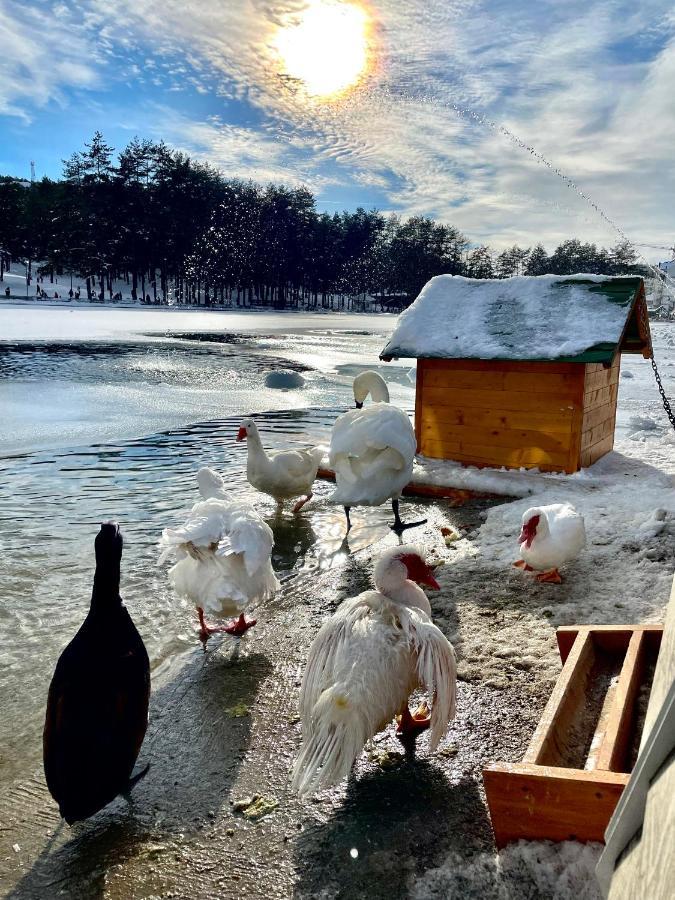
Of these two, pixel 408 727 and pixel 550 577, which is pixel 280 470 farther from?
pixel 408 727

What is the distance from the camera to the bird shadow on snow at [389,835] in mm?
2078

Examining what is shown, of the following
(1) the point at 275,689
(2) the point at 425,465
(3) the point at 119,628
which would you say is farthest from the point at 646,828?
(2) the point at 425,465

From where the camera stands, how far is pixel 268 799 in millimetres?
2502

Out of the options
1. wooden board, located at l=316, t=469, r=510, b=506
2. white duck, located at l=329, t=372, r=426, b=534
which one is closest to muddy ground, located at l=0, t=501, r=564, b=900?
white duck, located at l=329, t=372, r=426, b=534

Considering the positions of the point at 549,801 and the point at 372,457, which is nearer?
the point at 549,801

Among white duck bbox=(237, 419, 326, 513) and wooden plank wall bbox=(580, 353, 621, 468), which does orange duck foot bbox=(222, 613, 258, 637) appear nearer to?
white duck bbox=(237, 419, 326, 513)

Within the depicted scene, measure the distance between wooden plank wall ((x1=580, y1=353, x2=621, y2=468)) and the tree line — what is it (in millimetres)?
55937

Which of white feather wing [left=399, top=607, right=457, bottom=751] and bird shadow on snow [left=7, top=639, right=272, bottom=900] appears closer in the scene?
bird shadow on snow [left=7, top=639, right=272, bottom=900]

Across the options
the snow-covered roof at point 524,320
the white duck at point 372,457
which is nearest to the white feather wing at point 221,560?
the white duck at point 372,457

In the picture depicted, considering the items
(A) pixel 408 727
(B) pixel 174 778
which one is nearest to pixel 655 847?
(A) pixel 408 727

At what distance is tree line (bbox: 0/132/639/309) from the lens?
61656 mm

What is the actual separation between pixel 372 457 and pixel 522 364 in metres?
2.44

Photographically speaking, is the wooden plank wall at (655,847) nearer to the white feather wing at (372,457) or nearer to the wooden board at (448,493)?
the white feather wing at (372,457)

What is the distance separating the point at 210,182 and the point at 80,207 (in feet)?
43.3
